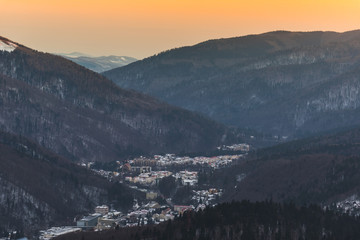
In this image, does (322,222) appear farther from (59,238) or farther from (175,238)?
(59,238)

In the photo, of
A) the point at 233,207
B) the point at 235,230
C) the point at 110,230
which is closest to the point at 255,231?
the point at 235,230

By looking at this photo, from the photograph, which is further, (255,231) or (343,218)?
(343,218)

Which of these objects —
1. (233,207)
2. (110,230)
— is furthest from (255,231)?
(110,230)

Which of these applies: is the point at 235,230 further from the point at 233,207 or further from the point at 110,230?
the point at 110,230

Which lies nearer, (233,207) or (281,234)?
(281,234)

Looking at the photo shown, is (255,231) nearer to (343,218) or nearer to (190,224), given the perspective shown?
(190,224)
